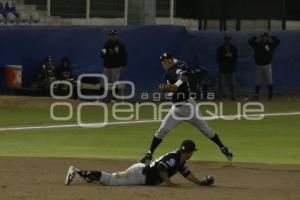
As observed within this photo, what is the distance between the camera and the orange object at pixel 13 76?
29172 millimetres

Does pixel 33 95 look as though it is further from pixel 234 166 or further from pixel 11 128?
pixel 234 166

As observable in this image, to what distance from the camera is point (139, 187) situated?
12.3 meters

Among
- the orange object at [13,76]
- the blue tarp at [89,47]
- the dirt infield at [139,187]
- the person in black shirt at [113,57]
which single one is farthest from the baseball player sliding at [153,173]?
the orange object at [13,76]

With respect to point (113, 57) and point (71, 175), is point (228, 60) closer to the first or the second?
point (113, 57)

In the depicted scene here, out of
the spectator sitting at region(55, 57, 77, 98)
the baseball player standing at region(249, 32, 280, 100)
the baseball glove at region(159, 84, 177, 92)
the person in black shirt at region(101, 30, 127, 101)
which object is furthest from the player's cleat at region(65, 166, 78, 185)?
the baseball player standing at region(249, 32, 280, 100)

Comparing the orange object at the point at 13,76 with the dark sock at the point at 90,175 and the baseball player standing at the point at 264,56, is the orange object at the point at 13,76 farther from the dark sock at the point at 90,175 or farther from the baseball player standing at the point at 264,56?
the dark sock at the point at 90,175

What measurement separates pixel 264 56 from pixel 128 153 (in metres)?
13.4

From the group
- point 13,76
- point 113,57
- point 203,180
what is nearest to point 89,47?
point 113,57

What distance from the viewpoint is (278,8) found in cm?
3809

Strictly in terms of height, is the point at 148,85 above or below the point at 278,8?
below

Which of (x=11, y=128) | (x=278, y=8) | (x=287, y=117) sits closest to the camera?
(x=11, y=128)

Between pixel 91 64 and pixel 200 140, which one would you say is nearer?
pixel 200 140

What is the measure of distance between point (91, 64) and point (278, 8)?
11692 mm

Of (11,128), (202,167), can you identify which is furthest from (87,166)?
(11,128)
